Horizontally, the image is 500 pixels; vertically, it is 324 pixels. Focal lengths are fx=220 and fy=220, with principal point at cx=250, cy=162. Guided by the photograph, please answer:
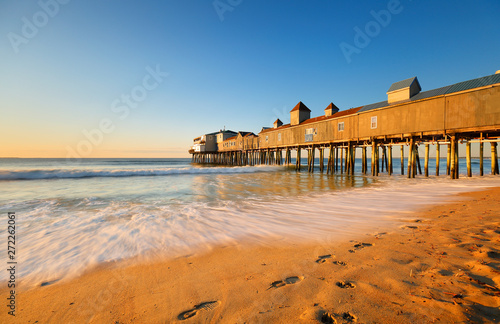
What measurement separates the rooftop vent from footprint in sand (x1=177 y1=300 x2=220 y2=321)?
81.3 ft

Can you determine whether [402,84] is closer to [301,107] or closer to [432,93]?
[432,93]

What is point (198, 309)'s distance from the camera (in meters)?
2.66

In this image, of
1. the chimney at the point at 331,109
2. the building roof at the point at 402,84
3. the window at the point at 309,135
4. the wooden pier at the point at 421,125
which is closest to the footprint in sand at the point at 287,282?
the wooden pier at the point at 421,125

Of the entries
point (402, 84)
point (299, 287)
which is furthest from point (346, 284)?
point (402, 84)

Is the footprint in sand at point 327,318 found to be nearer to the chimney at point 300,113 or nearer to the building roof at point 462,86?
the building roof at point 462,86

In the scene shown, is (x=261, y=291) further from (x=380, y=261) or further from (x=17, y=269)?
(x=17, y=269)

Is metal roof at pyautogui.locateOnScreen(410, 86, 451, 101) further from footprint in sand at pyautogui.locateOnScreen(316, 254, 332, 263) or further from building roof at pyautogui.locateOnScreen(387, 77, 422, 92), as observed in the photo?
footprint in sand at pyautogui.locateOnScreen(316, 254, 332, 263)

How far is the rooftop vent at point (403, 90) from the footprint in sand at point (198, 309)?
24768mm

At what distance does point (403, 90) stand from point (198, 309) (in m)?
25.5

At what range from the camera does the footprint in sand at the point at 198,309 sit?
8.33 feet

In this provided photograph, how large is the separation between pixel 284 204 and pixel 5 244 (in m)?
8.73

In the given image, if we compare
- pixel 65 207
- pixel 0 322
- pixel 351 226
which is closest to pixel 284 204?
pixel 351 226

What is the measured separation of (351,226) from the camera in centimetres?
603

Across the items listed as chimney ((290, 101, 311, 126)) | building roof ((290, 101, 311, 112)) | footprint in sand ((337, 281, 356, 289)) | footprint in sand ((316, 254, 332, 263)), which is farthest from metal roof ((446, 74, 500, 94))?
building roof ((290, 101, 311, 112))
